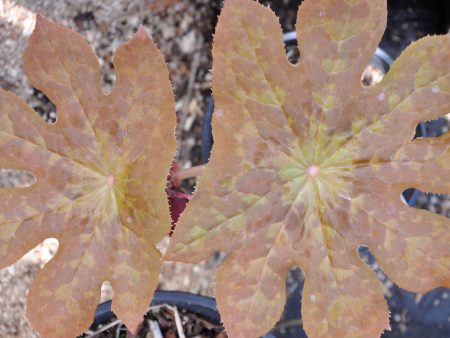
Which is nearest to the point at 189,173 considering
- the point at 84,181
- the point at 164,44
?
the point at 84,181

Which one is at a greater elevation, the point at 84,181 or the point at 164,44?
the point at 164,44

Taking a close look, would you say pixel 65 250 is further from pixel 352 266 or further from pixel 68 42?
pixel 352 266

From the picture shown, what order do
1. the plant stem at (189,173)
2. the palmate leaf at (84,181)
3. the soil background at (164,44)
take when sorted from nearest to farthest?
the palmate leaf at (84,181) → the plant stem at (189,173) → the soil background at (164,44)

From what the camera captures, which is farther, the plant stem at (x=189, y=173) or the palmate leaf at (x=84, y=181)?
the plant stem at (x=189, y=173)

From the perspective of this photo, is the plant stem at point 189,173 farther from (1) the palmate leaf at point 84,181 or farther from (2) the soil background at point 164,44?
(2) the soil background at point 164,44

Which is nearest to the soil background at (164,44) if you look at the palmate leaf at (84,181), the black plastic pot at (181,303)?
the black plastic pot at (181,303)

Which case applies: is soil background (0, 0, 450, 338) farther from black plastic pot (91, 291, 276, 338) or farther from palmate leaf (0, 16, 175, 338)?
palmate leaf (0, 16, 175, 338)

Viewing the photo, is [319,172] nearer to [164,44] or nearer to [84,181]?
[84,181]
